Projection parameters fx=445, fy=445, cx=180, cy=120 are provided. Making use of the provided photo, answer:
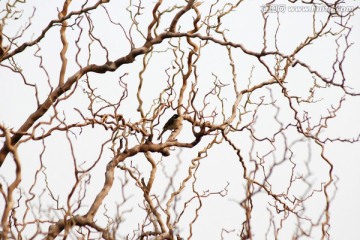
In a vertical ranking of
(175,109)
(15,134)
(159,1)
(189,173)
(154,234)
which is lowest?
(154,234)

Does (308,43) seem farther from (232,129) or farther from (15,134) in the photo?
(15,134)

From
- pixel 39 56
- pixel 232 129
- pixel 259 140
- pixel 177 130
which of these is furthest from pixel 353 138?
pixel 39 56

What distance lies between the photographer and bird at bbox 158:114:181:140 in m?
3.86

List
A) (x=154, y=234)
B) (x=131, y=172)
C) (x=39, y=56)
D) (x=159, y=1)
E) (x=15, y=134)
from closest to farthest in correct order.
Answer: (x=15, y=134) → (x=39, y=56) → (x=159, y=1) → (x=154, y=234) → (x=131, y=172)

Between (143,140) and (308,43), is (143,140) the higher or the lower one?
the lower one

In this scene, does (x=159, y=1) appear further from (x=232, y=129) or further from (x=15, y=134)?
(x=15, y=134)

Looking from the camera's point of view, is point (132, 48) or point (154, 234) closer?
point (132, 48)

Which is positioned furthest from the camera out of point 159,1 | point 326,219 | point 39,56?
point 159,1

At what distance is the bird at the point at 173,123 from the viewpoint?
386cm

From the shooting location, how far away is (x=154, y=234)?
3.64 meters

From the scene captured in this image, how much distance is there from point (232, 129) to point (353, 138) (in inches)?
37.4

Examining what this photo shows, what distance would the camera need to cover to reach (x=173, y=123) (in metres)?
3.94

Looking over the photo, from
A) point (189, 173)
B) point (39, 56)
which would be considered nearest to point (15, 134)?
point (39, 56)

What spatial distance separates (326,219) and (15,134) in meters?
2.03
